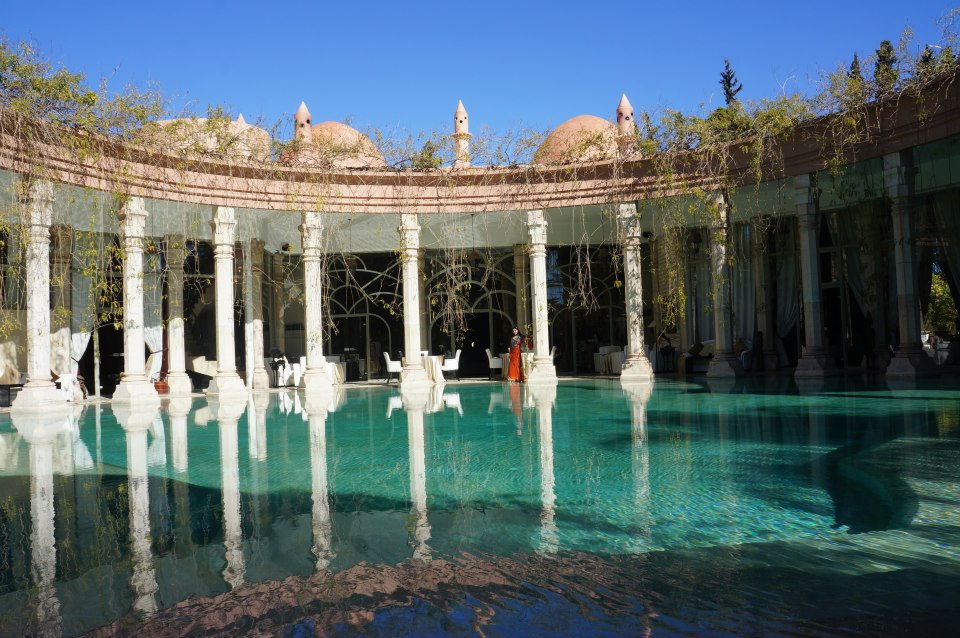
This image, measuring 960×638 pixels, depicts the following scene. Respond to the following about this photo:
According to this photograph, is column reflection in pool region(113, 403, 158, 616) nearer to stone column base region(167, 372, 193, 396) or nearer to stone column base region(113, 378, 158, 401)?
stone column base region(113, 378, 158, 401)

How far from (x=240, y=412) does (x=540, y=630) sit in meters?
9.03

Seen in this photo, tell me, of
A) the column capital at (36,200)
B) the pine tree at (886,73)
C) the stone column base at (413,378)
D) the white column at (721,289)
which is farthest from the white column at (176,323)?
the pine tree at (886,73)

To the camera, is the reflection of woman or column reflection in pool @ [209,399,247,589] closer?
column reflection in pool @ [209,399,247,589]

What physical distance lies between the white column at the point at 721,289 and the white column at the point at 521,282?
6.09 m

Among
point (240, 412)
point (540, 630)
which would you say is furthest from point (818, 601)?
point (240, 412)

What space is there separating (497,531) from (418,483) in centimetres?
138

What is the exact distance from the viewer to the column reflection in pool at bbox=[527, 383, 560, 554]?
12.0 ft

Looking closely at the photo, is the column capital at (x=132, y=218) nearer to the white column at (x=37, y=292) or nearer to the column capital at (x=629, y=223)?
the white column at (x=37, y=292)

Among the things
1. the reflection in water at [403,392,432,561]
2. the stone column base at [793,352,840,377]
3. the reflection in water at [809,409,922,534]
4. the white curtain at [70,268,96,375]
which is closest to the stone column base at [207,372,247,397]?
the white curtain at [70,268,96,375]

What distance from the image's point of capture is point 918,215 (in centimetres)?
1576

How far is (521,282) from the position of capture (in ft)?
66.5

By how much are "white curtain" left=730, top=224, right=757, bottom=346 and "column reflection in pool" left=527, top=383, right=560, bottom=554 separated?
34.9 feet

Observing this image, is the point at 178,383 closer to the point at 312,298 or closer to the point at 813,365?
the point at 312,298

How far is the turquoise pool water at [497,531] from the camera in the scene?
2742 millimetres
